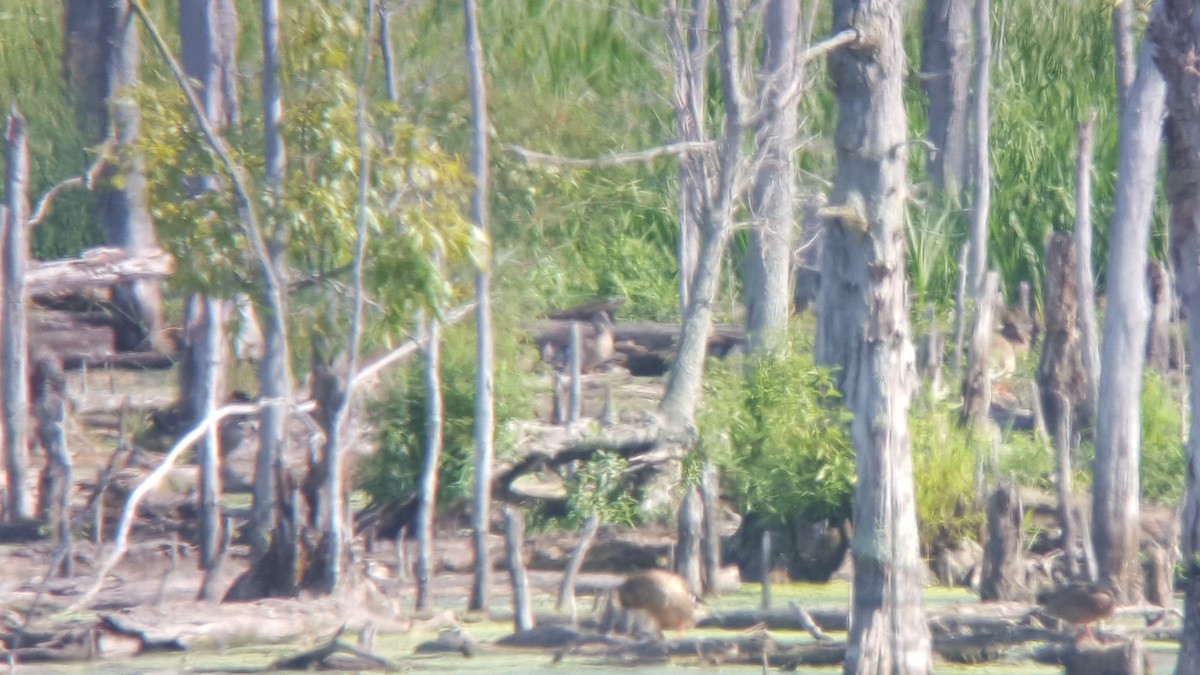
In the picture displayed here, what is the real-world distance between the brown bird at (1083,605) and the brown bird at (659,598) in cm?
191

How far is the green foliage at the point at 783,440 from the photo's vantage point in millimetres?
11898

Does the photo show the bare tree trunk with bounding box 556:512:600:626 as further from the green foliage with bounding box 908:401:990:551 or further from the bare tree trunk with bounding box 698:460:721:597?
the green foliage with bounding box 908:401:990:551

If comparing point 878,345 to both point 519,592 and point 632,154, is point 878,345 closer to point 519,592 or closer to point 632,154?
point 519,592

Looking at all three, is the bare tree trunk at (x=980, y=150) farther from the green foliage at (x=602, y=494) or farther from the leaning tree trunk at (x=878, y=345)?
the leaning tree trunk at (x=878, y=345)

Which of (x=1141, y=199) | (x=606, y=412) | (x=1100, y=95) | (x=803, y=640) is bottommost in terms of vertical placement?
(x=803, y=640)

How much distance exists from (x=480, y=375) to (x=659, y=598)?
236cm

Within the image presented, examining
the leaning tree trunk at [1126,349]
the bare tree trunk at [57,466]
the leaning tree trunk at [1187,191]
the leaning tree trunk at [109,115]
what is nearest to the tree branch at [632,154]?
the leaning tree trunk at [1126,349]

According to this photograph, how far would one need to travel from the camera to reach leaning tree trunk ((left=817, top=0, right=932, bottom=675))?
7.94 metres

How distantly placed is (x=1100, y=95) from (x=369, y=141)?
571 inches

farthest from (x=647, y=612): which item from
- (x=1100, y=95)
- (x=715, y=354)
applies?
(x=1100, y=95)

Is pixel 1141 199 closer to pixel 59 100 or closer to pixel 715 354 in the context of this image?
pixel 715 354

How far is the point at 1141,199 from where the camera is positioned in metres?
11.4

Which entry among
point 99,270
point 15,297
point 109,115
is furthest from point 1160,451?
point 109,115

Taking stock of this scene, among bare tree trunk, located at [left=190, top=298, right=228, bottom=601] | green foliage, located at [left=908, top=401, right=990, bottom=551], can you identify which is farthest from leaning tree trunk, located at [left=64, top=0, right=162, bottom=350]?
green foliage, located at [left=908, top=401, right=990, bottom=551]
